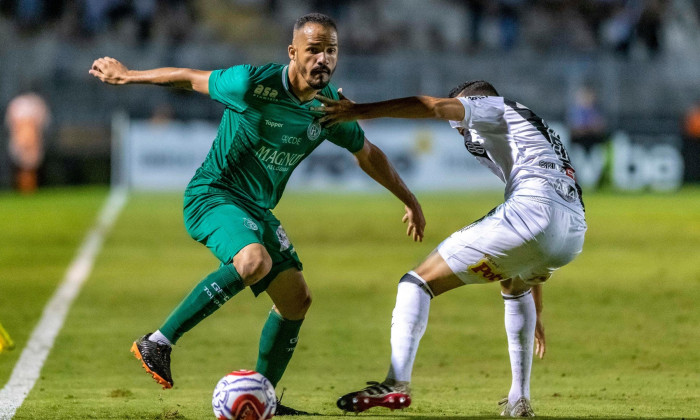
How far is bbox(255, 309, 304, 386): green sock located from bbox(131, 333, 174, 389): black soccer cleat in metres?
0.95

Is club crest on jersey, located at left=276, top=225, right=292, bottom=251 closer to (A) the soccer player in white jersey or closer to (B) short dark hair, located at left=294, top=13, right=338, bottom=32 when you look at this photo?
(A) the soccer player in white jersey

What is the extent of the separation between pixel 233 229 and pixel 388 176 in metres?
1.29

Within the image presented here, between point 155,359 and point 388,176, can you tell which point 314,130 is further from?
point 155,359

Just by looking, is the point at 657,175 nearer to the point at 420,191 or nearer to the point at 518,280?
the point at 420,191

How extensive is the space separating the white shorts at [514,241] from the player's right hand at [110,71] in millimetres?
2175

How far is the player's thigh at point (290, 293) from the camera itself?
23.0 ft

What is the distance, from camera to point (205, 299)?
6.44 meters

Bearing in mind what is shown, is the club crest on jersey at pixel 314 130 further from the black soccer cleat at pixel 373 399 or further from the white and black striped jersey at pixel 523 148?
the black soccer cleat at pixel 373 399

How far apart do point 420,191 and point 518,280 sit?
18.1 metres

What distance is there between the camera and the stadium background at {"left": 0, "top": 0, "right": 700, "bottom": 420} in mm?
8391

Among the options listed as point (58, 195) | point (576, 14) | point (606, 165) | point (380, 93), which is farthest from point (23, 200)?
point (576, 14)

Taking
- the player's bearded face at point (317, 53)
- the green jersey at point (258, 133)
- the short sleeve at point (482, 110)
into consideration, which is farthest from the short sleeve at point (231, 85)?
the short sleeve at point (482, 110)

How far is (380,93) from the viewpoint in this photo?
26391 millimetres

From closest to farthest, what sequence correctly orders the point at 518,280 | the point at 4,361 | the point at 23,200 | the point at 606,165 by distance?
1. the point at 518,280
2. the point at 4,361
3. the point at 23,200
4. the point at 606,165
